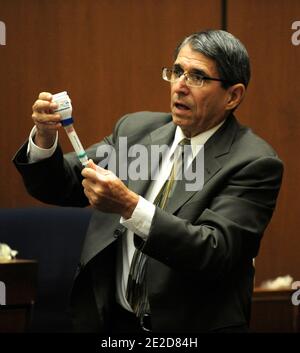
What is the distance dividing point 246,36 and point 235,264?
2071mm

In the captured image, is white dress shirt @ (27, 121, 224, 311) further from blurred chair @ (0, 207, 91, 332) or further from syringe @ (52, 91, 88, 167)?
blurred chair @ (0, 207, 91, 332)

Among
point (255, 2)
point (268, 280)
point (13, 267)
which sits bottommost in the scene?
point (268, 280)

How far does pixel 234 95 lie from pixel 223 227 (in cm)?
41

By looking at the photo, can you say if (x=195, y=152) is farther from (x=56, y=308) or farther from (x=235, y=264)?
(x=56, y=308)

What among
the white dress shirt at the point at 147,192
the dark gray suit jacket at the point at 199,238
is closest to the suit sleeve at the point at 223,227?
the dark gray suit jacket at the point at 199,238

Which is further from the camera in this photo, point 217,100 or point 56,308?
point 56,308

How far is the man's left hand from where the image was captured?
1522 mm

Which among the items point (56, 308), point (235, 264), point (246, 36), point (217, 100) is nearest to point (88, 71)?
point (246, 36)

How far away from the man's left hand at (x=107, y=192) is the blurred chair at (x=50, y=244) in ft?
4.15

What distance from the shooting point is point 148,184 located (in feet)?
5.99

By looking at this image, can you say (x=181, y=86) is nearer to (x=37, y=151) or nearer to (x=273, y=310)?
(x=37, y=151)

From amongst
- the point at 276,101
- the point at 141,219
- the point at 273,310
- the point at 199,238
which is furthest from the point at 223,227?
the point at 276,101

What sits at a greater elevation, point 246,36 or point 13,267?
point 246,36

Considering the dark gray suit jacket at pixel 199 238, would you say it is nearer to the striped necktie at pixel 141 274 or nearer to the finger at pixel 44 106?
the striped necktie at pixel 141 274
